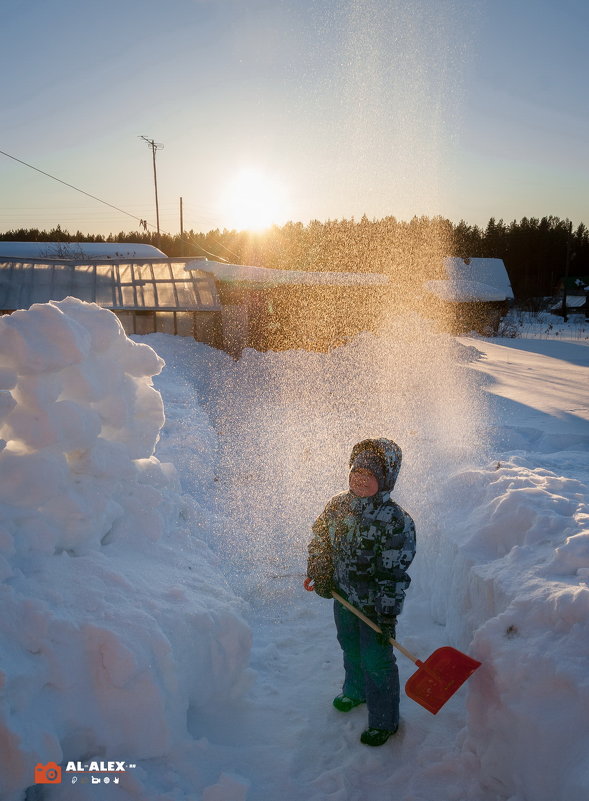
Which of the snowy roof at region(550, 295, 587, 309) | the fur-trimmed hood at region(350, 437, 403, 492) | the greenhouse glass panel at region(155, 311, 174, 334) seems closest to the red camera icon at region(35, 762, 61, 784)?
the fur-trimmed hood at region(350, 437, 403, 492)

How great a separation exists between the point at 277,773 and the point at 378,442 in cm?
162

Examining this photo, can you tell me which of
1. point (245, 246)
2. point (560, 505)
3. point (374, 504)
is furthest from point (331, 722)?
point (245, 246)

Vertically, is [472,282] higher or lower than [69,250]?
lower

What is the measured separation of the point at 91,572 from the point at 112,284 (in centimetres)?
1419

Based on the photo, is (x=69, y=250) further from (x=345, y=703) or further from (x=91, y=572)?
(x=345, y=703)

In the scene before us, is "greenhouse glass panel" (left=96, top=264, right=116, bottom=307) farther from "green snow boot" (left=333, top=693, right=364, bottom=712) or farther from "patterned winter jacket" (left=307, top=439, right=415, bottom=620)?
"green snow boot" (left=333, top=693, right=364, bottom=712)

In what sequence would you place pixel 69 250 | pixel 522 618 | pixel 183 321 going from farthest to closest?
pixel 69 250, pixel 183 321, pixel 522 618

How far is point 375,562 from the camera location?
273 cm

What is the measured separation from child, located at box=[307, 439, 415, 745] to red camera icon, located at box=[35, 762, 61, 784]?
1405mm

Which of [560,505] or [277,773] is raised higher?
[560,505]

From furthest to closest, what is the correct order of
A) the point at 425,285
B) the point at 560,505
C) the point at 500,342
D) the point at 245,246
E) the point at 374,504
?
the point at 245,246, the point at 425,285, the point at 500,342, the point at 560,505, the point at 374,504

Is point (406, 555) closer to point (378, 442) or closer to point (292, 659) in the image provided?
point (378, 442)

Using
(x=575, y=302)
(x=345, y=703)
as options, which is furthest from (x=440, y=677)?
(x=575, y=302)

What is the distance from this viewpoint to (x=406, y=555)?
8.71 ft
